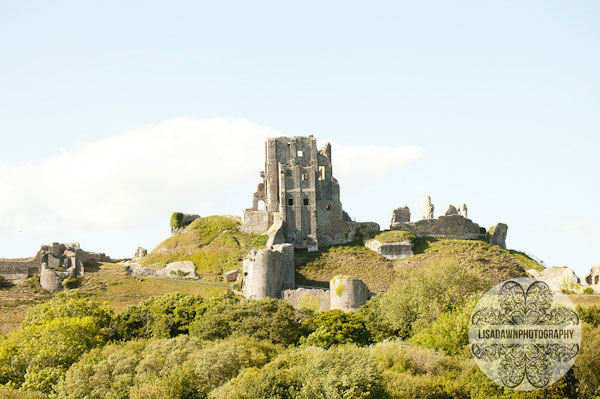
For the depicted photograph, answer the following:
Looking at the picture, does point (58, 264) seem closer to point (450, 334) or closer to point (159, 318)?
point (159, 318)

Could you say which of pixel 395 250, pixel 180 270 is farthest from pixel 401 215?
pixel 180 270

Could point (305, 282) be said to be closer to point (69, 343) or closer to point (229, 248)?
point (229, 248)

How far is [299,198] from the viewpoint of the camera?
7719 centimetres

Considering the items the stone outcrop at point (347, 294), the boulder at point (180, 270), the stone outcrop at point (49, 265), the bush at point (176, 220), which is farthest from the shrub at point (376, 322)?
the bush at point (176, 220)

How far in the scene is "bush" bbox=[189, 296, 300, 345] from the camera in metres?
49.9

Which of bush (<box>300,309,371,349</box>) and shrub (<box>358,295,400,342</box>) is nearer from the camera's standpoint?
bush (<box>300,309,371,349</box>)

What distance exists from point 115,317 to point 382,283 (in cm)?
2407

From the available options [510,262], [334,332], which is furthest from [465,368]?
[510,262]

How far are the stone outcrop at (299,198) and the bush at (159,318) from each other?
63.6 ft

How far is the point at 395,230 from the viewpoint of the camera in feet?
256

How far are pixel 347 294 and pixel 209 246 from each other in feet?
74.2

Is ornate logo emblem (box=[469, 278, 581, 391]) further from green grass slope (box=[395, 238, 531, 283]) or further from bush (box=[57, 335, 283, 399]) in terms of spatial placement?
green grass slope (box=[395, 238, 531, 283])

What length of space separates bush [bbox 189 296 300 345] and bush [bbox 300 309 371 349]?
1277 millimetres

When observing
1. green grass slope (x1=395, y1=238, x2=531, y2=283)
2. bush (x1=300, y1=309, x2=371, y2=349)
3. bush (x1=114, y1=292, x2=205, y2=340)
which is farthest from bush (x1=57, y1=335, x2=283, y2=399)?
green grass slope (x1=395, y1=238, x2=531, y2=283)
